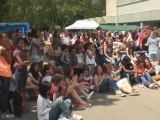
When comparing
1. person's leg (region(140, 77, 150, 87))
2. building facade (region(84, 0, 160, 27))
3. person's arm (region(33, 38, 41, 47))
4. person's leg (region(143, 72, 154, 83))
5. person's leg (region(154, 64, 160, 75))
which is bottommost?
person's leg (region(140, 77, 150, 87))

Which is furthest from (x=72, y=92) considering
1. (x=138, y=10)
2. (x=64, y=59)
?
(x=138, y=10)

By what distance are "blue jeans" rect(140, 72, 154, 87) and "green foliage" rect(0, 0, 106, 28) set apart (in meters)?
32.8

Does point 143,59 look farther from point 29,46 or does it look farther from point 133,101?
point 29,46

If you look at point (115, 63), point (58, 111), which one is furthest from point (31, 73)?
point (115, 63)

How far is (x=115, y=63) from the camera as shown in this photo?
54.2ft

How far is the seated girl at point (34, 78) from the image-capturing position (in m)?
11.5

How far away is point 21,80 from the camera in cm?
1061

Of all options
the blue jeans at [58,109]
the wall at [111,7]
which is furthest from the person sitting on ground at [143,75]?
the wall at [111,7]

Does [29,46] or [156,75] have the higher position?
[29,46]

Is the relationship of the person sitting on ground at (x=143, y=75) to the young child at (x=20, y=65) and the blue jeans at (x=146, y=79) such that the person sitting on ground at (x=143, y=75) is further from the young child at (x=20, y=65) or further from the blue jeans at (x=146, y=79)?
the young child at (x=20, y=65)

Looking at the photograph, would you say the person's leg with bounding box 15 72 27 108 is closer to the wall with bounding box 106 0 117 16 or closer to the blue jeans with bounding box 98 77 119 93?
the blue jeans with bounding box 98 77 119 93

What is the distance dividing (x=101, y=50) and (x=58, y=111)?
6.72m

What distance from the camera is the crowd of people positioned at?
9.36 meters

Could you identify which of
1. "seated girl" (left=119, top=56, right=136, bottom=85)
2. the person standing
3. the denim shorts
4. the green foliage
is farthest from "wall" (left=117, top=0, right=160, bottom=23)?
the person standing
